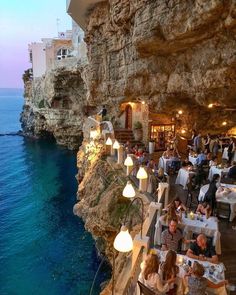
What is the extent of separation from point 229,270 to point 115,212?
6.47 m

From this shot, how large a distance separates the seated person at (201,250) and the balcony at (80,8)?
61.7ft

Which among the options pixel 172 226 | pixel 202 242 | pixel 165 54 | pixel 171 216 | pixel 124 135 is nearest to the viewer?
pixel 202 242

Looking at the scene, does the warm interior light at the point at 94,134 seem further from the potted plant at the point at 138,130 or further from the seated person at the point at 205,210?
the seated person at the point at 205,210

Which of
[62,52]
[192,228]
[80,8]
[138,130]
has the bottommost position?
[192,228]

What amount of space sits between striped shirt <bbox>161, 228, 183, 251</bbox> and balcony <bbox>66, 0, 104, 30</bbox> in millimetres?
18311

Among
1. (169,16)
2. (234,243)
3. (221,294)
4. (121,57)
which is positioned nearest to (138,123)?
(121,57)

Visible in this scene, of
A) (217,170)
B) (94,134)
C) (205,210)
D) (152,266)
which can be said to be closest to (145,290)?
(152,266)

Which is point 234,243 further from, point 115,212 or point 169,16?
point 169,16

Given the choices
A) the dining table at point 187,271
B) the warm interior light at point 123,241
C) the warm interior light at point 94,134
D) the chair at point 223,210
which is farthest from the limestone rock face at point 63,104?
the warm interior light at point 123,241

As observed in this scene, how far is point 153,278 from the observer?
575cm

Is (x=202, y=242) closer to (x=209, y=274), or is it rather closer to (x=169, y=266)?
(x=209, y=274)

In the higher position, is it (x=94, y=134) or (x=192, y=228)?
(x=94, y=134)

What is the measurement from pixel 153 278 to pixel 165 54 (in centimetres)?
1352

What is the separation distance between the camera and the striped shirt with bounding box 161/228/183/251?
738 centimetres
